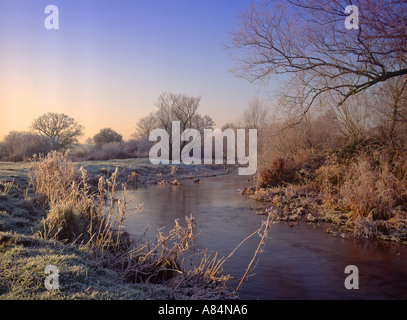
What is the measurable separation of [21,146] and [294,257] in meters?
27.3

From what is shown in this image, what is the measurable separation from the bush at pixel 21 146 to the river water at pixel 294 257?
1979cm

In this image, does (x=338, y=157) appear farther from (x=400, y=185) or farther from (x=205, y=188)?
(x=205, y=188)

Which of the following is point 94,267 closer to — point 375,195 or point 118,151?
point 375,195

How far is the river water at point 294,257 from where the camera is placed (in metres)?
5.24

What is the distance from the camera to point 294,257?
6871mm

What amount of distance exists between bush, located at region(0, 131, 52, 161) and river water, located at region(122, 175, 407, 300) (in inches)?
779

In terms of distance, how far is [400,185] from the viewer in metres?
9.89

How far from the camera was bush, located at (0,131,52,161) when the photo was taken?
27141 mm

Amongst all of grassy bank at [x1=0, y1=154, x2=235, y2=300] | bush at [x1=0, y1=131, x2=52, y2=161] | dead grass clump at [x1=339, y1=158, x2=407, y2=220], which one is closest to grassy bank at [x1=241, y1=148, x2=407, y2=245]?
dead grass clump at [x1=339, y1=158, x2=407, y2=220]

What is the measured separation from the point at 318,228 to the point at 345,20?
6.24 metres

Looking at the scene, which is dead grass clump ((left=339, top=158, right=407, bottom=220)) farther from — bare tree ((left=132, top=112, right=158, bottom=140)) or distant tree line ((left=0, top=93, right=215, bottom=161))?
bare tree ((left=132, top=112, right=158, bottom=140))

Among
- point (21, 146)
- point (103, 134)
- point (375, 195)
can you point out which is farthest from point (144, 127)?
point (375, 195)

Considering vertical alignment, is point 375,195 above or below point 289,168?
below
